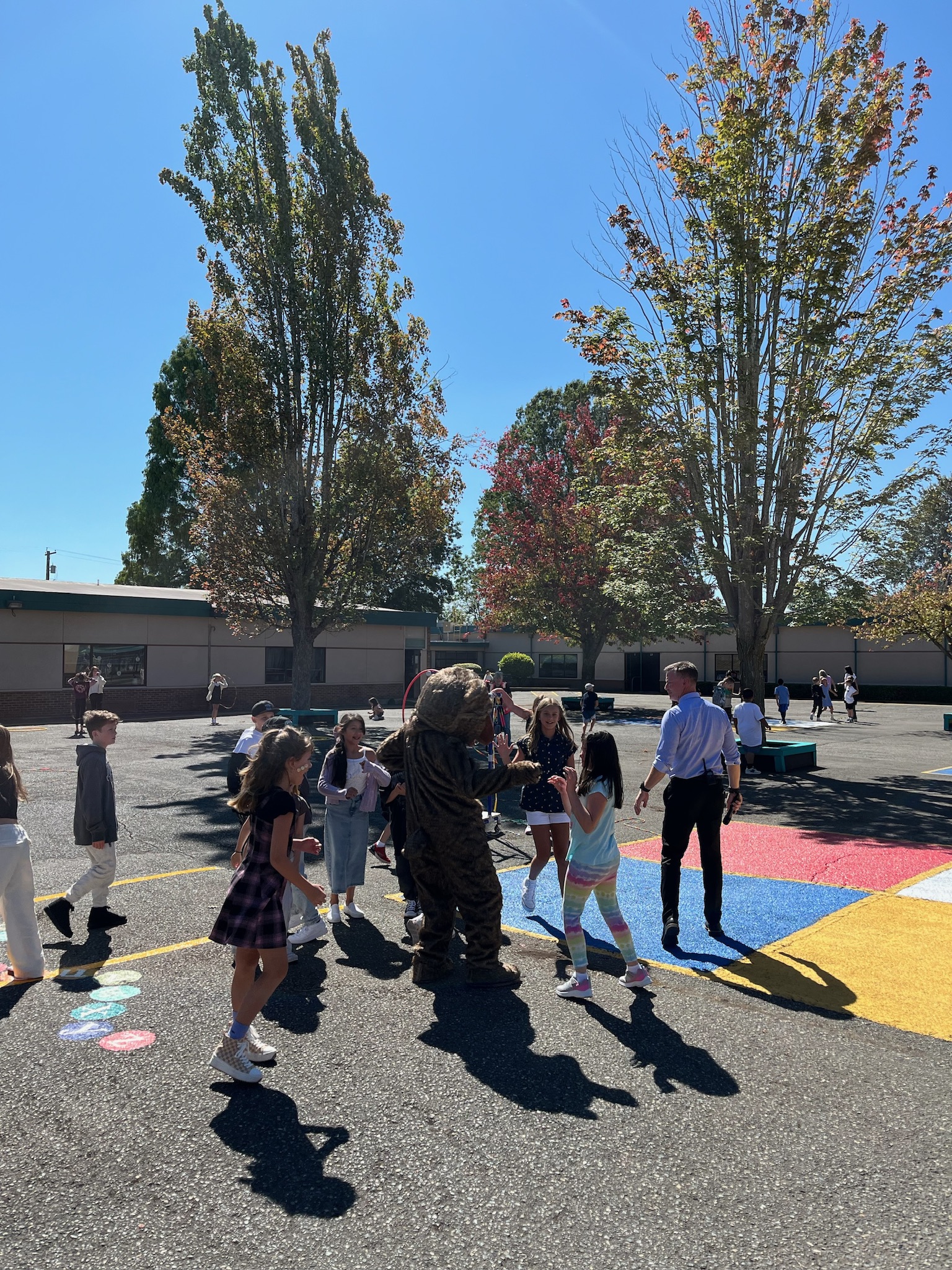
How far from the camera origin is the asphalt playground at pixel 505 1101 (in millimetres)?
3008

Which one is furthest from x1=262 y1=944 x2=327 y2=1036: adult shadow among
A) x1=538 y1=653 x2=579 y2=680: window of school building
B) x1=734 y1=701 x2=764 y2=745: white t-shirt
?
x1=538 y1=653 x2=579 y2=680: window of school building

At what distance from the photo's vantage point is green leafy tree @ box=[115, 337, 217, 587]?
1826 inches

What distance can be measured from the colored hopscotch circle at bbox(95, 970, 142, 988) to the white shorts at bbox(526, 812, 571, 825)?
298cm

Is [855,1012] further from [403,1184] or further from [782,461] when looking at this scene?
[782,461]

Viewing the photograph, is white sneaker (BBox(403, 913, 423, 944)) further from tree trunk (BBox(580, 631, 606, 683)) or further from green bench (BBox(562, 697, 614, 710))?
tree trunk (BBox(580, 631, 606, 683))

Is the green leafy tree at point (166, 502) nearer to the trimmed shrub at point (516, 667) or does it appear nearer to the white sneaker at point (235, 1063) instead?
the trimmed shrub at point (516, 667)

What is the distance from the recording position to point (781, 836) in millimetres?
10375

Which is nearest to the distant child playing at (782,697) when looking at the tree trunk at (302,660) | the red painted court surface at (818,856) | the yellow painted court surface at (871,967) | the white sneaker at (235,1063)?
the tree trunk at (302,660)

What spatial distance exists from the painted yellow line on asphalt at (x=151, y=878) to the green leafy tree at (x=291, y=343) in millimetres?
15870

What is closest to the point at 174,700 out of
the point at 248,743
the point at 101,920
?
the point at 101,920

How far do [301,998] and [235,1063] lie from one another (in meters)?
1.17

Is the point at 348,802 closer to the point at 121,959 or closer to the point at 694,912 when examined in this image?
the point at 121,959

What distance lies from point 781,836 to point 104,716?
25.4 ft

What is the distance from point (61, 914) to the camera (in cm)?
628
